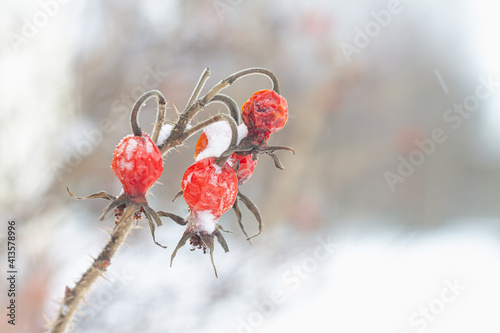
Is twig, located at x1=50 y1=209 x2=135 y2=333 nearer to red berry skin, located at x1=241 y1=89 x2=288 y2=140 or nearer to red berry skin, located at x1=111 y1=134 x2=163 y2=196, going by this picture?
red berry skin, located at x1=111 y1=134 x2=163 y2=196

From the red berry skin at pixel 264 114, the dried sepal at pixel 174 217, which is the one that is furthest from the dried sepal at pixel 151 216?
the red berry skin at pixel 264 114

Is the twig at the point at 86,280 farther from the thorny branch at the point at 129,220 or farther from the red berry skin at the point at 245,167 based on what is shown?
the red berry skin at the point at 245,167

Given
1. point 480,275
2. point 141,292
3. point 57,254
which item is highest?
point 480,275

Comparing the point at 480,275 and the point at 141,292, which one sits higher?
the point at 480,275

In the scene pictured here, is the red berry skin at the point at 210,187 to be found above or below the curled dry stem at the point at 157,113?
below

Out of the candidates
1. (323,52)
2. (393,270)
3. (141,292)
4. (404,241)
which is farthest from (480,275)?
(141,292)

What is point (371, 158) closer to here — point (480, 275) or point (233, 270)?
point (480, 275)
